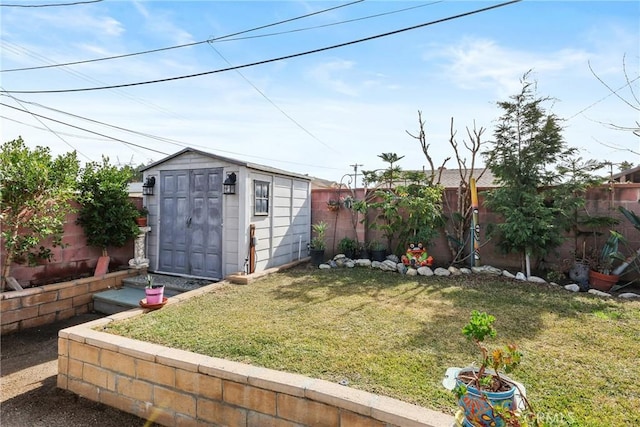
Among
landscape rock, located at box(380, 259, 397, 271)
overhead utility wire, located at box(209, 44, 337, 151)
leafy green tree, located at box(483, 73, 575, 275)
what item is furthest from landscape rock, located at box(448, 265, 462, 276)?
overhead utility wire, located at box(209, 44, 337, 151)

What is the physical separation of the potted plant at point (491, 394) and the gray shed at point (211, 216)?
4227 mm

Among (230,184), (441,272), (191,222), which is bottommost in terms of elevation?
(441,272)

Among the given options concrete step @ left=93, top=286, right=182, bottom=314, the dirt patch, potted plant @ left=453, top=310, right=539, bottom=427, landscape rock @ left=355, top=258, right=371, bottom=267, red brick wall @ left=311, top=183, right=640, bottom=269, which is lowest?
the dirt patch

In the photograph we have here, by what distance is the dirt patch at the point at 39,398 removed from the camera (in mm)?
2373

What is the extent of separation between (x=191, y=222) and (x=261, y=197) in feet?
4.37

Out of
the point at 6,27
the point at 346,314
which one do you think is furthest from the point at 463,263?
the point at 6,27

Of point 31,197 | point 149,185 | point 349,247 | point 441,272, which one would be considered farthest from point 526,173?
point 31,197

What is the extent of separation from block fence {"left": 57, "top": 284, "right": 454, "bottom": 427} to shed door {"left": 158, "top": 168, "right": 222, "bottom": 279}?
2517mm

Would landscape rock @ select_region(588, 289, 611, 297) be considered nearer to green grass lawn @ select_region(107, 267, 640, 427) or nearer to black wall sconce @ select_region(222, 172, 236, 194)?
green grass lawn @ select_region(107, 267, 640, 427)

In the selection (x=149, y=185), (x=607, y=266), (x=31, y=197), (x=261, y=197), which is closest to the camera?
(x=31, y=197)

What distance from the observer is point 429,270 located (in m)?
5.56

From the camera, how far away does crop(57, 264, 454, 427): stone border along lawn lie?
1793 millimetres

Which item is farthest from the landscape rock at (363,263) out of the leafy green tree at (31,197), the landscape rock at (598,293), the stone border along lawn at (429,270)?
the leafy green tree at (31,197)

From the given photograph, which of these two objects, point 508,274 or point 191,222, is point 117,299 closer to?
point 191,222
